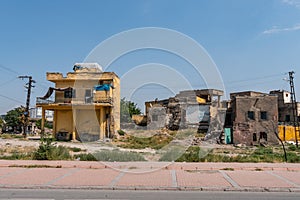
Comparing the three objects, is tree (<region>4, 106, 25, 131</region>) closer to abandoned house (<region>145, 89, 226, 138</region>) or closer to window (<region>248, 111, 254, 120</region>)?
Answer: abandoned house (<region>145, 89, 226, 138</region>)

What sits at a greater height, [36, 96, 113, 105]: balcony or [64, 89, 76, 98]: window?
[64, 89, 76, 98]: window

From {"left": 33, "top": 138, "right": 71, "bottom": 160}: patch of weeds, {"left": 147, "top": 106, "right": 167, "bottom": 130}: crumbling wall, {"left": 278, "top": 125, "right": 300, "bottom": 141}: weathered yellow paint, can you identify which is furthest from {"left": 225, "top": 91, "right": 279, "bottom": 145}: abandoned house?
{"left": 33, "top": 138, "right": 71, "bottom": 160}: patch of weeds

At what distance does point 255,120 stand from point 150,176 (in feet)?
81.4

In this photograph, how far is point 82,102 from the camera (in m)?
31.4

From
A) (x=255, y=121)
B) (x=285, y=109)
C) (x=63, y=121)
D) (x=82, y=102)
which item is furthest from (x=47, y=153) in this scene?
(x=285, y=109)

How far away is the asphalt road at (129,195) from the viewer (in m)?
7.22

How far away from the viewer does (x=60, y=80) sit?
1248 inches

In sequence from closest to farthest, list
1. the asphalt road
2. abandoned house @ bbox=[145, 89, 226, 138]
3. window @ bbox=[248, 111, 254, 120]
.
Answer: the asphalt road < window @ bbox=[248, 111, 254, 120] < abandoned house @ bbox=[145, 89, 226, 138]

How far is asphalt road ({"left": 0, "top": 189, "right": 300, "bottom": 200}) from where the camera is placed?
722cm

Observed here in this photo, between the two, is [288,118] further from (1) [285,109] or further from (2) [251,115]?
(2) [251,115]

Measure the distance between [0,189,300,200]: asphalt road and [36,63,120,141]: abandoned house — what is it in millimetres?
23312

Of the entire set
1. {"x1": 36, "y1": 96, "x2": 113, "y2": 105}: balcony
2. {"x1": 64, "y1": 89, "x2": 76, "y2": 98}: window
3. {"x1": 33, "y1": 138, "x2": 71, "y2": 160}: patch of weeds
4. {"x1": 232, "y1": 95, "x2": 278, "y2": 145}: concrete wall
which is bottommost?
{"x1": 33, "y1": 138, "x2": 71, "y2": 160}: patch of weeds

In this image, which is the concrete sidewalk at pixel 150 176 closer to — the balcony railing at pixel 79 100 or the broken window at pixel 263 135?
the balcony railing at pixel 79 100

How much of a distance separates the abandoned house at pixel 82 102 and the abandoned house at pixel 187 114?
11.6m
